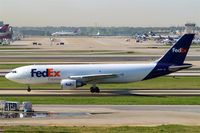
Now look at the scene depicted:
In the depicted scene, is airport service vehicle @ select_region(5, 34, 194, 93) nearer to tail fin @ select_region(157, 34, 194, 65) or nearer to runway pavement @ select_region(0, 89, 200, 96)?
tail fin @ select_region(157, 34, 194, 65)

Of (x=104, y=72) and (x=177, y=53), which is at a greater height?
(x=177, y=53)

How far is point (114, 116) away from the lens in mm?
41344

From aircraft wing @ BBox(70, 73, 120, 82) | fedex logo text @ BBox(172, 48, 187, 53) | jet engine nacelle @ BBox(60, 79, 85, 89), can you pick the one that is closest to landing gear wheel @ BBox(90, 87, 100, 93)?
aircraft wing @ BBox(70, 73, 120, 82)

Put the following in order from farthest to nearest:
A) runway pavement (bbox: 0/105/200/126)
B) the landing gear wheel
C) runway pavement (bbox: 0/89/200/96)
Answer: the landing gear wheel → runway pavement (bbox: 0/89/200/96) → runway pavement (bbox: 0/105/200/126)

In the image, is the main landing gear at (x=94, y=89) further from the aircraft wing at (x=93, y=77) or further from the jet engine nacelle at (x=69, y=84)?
the jet engine nacelle at (x=69, y=84)

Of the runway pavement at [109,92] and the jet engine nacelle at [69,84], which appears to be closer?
the runway pavement at [109,92]

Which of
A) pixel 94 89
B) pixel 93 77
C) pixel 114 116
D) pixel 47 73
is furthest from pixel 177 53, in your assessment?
pixel 114 116

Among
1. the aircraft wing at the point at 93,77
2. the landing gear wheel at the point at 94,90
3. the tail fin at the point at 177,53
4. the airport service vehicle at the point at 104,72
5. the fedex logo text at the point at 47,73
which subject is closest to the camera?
the landing gear wheel at the point at 94,90

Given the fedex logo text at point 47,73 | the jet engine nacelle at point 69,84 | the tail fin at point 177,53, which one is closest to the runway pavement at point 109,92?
the jet engine nacelle at point 69,84

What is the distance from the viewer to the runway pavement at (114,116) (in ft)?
126

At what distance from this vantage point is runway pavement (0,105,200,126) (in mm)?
38469

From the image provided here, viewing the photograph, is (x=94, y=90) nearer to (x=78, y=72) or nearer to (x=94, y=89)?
(x=94, y=89)

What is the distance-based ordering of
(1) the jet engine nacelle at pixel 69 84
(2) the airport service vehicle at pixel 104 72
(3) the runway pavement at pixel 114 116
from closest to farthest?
(3) the runway pavement at pixel 114 116, (1) the jet engine nacelle at pixel 69 84, (2) the airport service vehicle at pixel 104 72

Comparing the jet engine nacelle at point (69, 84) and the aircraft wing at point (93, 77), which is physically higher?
the aircraft wing at point (93, 77)
